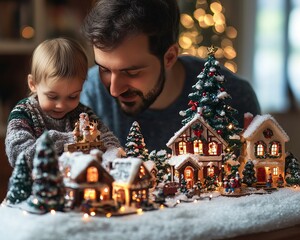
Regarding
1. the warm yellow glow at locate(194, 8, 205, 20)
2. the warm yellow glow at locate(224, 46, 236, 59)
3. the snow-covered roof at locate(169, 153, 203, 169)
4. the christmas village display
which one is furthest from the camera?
the warm yellow glow at locate(224, 46, 236, 59)

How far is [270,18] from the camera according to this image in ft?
19.4

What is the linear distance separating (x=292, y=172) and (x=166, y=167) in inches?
19.6

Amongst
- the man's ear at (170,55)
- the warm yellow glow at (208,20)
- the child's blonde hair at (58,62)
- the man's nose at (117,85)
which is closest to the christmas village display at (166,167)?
the child's blonde hair at (58,62)

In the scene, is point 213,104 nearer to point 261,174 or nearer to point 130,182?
point 261,174

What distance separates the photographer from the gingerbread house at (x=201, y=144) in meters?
2.41

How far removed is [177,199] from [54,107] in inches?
20.4

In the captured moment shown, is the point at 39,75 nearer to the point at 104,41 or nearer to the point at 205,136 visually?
the point at 104,41

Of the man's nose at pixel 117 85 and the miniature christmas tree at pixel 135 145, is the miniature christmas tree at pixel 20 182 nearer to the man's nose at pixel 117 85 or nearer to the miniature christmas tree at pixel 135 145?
the miniature christmas tree at pixel 135 145

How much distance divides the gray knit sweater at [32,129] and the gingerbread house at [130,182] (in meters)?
0.25

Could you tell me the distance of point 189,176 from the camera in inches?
93.4

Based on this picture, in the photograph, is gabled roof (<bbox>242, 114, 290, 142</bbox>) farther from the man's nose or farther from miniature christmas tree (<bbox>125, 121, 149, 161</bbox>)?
the man's nose

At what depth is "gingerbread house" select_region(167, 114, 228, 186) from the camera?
2.41m

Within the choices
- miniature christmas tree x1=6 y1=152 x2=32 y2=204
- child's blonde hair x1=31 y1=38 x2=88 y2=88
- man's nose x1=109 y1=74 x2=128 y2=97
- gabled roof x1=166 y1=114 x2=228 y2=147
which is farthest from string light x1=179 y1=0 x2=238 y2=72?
miniature christmas tree x1=6 y1=152 x2=32 y2=204

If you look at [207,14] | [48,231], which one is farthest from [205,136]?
[207,14]
